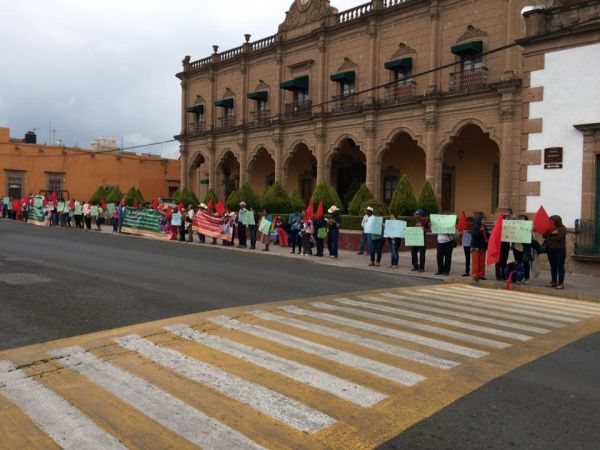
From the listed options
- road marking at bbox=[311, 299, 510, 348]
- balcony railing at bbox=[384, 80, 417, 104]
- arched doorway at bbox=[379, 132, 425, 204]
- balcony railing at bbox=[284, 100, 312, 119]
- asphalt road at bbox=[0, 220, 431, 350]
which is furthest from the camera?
balcony railing at bbox=[284, 100, 312, 119]

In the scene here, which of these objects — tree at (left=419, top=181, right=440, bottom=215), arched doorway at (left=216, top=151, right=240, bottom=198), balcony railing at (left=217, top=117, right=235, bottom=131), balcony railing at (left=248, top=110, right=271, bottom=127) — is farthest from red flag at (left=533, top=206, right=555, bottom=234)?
arched doorway at (left=216, top=151, right=240, bottom=198)

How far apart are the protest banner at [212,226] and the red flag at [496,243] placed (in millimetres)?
12228

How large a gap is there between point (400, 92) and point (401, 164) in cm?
509

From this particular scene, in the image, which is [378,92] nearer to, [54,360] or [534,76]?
[534,76]

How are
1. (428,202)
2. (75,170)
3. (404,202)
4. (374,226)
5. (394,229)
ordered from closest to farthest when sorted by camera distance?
(394,229)
(374,226)
(404,202)
(428,202)
(75,170)

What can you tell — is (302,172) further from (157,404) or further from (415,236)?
(157,404)

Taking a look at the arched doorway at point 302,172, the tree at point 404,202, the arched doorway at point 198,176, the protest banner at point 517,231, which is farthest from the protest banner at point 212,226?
the arched doorway at point 198,176

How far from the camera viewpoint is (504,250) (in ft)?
44.1

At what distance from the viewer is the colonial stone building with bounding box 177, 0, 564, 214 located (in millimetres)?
25250

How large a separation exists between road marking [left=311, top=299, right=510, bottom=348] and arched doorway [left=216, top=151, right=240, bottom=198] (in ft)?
118

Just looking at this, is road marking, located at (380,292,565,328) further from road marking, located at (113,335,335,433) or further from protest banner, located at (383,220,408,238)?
protest banner, located at (383,220,408,238)

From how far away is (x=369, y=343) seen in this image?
20.2 feet

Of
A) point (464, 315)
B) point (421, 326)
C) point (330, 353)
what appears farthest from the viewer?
point (464, 315)

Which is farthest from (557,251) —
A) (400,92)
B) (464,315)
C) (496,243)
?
(400,92)
